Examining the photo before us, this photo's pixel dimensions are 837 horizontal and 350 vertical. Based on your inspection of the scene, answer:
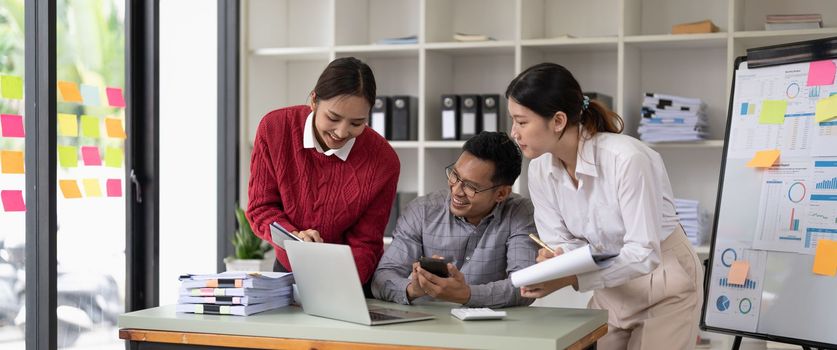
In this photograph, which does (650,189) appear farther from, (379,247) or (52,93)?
(52,93)

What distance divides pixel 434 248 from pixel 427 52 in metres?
1.89

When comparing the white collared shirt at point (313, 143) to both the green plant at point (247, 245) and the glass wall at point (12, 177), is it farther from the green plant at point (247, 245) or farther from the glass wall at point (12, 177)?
the green plant at point (247, 245)

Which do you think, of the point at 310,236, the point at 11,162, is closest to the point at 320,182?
the point at 310,236

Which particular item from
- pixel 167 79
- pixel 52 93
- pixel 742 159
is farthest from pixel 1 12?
pixel 742 159

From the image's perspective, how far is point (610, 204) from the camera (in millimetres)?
2223

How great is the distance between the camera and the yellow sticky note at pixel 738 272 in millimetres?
2826

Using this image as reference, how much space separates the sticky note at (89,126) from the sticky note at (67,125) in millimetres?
47

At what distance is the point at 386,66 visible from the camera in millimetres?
4617

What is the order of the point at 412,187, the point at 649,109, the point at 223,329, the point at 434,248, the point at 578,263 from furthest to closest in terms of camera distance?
the point at 412,187
the point at 649,109
the point at 434,248
the point at 223,329
the point at 578,263

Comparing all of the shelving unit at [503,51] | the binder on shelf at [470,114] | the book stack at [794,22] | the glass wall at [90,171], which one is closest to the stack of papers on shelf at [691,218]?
the shelving unit at [503,51]

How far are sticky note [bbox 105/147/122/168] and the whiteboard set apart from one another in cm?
224

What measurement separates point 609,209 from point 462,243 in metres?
0.42

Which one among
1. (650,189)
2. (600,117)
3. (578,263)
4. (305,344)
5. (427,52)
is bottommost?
(305,344)

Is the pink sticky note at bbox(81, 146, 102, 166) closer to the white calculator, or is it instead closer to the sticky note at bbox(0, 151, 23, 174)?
the sticky note at bbox(0, 151, 23, 174)
